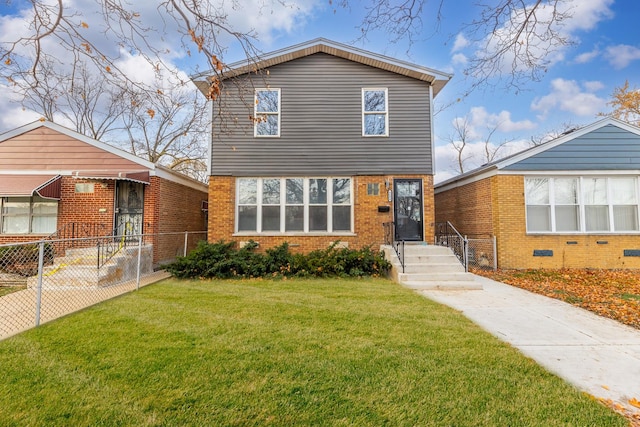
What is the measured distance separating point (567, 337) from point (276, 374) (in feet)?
12.8

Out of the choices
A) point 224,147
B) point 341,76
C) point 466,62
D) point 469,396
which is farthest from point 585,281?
point 224,147

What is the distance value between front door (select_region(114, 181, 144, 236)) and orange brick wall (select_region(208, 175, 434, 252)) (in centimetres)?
224

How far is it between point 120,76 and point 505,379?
5.81 metres

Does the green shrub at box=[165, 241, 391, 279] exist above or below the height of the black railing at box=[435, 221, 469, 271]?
below

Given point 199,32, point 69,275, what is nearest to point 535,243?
point 199,32

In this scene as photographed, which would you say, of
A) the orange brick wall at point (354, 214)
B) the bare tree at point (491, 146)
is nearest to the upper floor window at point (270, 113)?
the orange brick wall at point (354, 214)

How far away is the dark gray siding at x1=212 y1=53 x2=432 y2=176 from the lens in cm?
1001

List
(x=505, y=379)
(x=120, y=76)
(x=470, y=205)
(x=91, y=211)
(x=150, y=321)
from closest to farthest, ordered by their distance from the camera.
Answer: (x=505, y=379) < (x=120, y=76) < (x=150, y=321) < (x=91, y=211) < (x=470, y=205)

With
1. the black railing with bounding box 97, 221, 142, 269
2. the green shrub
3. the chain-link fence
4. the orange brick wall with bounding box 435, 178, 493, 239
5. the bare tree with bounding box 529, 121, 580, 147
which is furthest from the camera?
the bare tree with bounding box 529, 121, 580, 147

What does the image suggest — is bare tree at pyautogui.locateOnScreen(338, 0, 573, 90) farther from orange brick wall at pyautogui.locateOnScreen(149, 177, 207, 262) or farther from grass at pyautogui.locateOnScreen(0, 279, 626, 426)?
orange brick wall at pyautogui.locateOnScreen(149, 177, 207, 262)

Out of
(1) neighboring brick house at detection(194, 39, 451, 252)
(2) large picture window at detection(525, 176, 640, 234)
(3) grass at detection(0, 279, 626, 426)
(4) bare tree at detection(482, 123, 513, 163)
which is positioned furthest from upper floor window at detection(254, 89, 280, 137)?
(4) bare tree at detection(482, 123, 513, 163)

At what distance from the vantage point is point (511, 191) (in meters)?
10.2

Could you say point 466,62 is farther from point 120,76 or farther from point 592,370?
point 120,76

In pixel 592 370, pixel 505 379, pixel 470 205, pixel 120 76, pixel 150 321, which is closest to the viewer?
pixel 505 379
